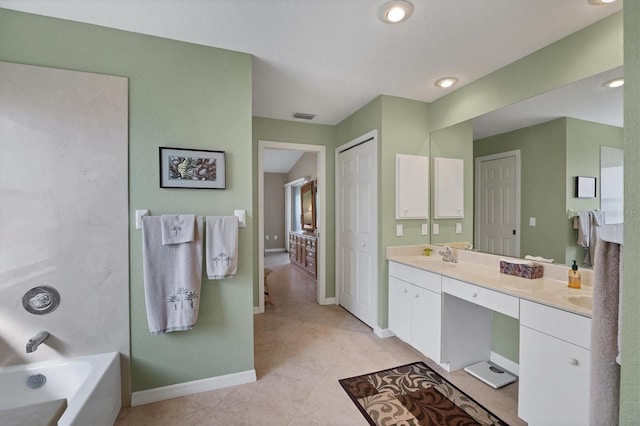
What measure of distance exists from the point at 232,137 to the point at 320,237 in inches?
84.6

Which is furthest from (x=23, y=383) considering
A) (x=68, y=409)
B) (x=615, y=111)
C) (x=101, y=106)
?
(x=615, y=111)

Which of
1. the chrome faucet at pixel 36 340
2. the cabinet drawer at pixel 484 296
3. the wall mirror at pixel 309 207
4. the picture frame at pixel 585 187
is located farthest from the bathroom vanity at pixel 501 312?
the wall mirror at pixel 309 207

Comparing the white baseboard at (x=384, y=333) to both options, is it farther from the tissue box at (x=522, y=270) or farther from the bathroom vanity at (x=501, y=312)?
the tissue box at (x=522, y=270)

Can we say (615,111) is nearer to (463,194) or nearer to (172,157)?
(463,194)

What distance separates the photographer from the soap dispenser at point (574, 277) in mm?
1769

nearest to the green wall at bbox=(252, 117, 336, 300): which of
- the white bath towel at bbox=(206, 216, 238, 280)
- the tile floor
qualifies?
the tile floor

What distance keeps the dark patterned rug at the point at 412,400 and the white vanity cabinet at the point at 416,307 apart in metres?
0.23

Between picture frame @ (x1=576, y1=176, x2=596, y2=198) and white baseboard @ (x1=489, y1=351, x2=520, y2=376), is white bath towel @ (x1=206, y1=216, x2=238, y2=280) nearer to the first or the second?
white baseboard @ (x1=489, y1=351, x2=520, y2=376)

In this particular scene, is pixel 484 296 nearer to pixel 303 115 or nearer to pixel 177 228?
pixel 177 228

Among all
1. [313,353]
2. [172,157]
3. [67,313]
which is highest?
[172,157]

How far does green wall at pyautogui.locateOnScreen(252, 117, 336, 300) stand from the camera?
355cm

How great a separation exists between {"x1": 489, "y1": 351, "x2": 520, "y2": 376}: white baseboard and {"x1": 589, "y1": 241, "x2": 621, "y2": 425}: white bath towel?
4.69 ft

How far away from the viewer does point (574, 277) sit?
1.79 metres

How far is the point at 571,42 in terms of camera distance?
1.83 meters
